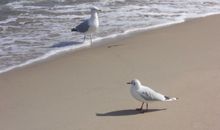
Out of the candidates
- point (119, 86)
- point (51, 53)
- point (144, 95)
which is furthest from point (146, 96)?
point (51, 53)

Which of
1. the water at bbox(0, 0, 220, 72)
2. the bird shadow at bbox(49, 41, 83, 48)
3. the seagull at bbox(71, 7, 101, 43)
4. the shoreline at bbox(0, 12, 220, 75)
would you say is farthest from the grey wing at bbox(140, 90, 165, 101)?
the seagull at bbox(71, 7, 101, 43)

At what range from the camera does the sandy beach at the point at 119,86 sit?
6371mm

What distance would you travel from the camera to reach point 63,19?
13.1 metres

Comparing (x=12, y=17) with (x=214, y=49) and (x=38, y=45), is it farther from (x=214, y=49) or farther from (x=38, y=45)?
(x=214, y=49)

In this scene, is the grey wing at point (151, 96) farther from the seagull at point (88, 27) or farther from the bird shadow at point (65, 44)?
the seagull at point (88, 27)

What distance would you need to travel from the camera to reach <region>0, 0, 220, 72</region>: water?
10359 mm

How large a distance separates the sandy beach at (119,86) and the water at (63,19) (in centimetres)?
57

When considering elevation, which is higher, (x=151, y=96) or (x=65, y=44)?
(x=151, y=96)

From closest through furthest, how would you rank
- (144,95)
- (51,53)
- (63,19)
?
(144,95)
(51,53)
(63,19)

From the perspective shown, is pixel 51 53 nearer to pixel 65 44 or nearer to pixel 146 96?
pixel 65 44

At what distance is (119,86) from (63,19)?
18.4 ft

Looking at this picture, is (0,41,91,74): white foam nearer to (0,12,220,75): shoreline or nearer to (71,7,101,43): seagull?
(0,12,220,75): shoreline

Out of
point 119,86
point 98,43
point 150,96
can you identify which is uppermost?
point 150,96

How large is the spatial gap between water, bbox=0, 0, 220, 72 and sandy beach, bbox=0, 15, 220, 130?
Answer: 573mm
